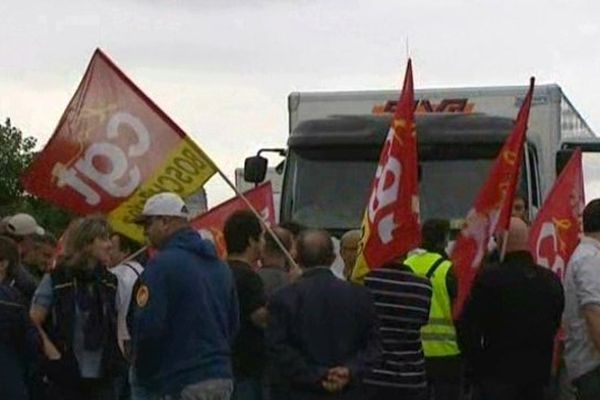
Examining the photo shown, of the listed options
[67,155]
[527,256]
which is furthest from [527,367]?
[67,155]

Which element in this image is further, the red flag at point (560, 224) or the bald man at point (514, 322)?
the red flag at point (560, 224)

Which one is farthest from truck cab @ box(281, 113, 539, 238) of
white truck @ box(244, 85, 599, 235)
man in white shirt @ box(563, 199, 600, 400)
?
man in white shirt @ box(563, 199, 600, 400)

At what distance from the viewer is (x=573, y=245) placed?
13.1 m

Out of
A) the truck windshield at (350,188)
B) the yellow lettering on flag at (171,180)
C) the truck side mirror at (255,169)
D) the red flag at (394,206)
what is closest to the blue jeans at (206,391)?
the red flag at (394,206)

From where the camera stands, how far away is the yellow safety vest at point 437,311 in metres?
12.5

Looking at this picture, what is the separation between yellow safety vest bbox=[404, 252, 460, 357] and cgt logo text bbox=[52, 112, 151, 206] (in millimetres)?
2037

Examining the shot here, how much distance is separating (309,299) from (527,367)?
2043 millimetres

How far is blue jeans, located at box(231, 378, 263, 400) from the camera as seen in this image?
11453 mm

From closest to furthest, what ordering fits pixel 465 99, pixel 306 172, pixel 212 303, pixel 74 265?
pixel 212 303, pixel 74 265, pixel 306 172, pixel 465 99

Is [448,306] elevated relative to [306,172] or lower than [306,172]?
lower

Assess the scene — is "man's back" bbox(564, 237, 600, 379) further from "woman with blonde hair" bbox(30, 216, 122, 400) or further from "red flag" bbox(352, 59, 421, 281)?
"woman with blonde hair" bbox(30, 216, 122, 400)

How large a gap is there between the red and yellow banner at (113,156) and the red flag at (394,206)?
131cm

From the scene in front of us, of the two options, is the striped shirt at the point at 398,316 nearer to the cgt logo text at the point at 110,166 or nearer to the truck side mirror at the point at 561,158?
the cgt logo text at the point at 110,166

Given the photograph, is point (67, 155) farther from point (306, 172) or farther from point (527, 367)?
point (306, 172)
